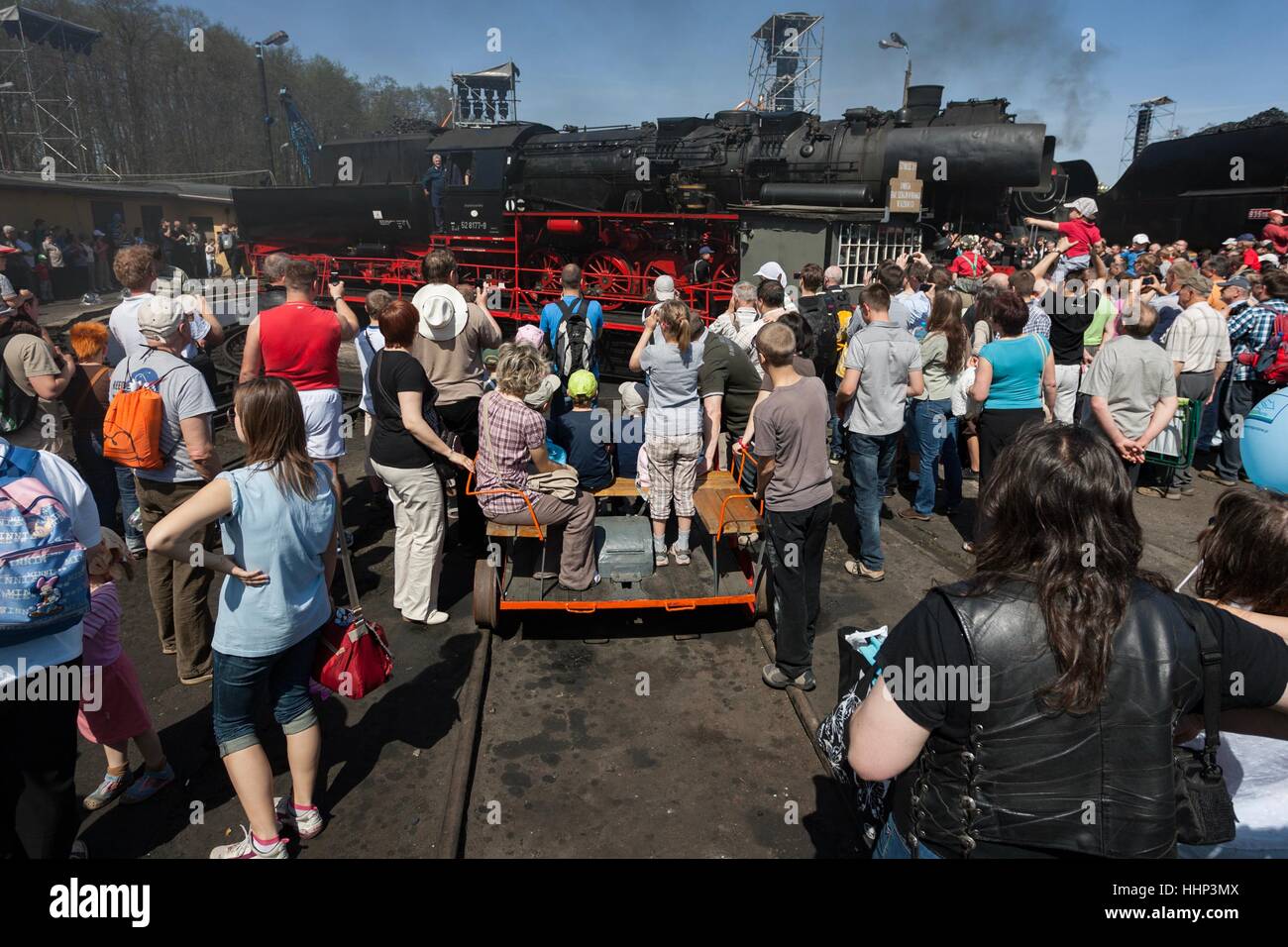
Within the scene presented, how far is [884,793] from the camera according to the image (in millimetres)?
2430

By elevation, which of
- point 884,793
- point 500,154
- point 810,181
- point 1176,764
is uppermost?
point 500,154

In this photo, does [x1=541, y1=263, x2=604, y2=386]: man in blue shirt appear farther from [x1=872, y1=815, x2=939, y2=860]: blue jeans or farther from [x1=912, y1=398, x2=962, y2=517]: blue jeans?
[x1=872, y1=815, x2=939, y2=860]: blue jeans

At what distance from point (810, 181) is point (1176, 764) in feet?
37.5

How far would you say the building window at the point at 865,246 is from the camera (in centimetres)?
1024

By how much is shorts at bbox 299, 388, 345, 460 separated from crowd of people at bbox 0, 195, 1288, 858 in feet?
0.06

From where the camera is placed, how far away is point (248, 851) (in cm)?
290

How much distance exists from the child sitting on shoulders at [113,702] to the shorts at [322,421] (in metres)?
1.87

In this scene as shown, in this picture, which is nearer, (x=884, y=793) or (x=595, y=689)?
(x=884, y=793)

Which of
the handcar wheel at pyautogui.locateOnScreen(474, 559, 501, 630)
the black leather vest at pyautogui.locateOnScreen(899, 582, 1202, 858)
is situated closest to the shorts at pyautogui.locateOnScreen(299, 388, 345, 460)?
the handcar wheel at pyautogui.locateOnScreen(474, 559, 501, 630)

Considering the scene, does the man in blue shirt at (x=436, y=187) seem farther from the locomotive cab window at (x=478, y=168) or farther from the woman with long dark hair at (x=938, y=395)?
the woman with long dark hair at (x=938, y=395)

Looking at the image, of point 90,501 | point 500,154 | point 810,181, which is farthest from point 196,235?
point 90,501

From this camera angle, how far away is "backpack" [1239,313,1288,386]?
714 centimetres

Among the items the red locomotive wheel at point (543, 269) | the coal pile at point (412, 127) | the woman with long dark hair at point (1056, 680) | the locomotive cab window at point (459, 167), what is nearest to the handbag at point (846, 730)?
the woman with long dark hair at point (1056, 680)
